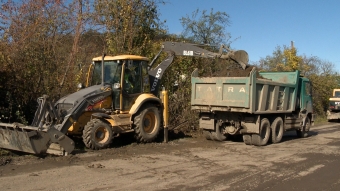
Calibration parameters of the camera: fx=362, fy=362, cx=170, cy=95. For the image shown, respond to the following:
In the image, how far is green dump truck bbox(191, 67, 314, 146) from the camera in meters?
10.8

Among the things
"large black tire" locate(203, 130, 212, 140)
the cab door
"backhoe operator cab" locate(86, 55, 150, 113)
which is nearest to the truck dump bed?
"large black tire" locate(203, 130, 212, 140)

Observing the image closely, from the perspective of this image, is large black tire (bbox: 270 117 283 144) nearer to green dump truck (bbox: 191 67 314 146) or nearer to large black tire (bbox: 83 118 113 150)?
green dump truck (bbox: 191 67 314 146)

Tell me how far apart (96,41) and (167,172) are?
387 inches

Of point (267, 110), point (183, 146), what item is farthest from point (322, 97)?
point (183, 146)

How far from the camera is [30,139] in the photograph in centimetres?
793

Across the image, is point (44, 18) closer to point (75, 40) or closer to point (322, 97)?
point (75, 40)

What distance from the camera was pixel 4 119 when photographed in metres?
10.5

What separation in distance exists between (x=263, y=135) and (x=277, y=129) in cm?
105

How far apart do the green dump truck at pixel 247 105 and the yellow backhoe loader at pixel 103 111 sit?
1.11m

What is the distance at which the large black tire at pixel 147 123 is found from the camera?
10.6 meters

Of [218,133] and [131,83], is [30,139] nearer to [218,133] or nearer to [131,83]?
[131,83]

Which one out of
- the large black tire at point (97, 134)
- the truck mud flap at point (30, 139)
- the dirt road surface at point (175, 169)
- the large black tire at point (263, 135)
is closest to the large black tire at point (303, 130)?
the large black tire at point (263, 135)

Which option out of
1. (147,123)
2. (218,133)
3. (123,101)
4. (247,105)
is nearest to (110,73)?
(123,101)

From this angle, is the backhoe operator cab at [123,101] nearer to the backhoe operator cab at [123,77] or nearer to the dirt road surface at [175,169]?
the backhoe operator cab at [123,77]
